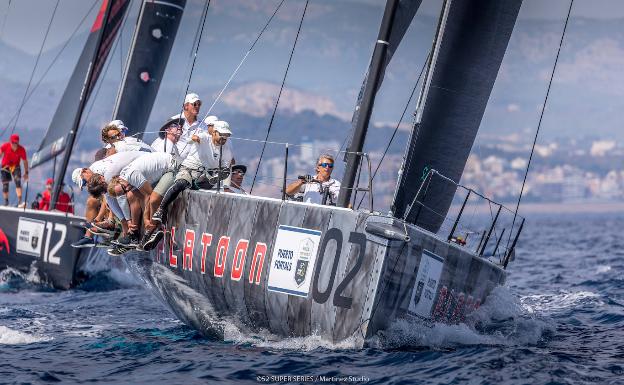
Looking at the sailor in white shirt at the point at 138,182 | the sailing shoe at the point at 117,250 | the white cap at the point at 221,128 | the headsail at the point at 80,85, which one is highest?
the headsail at the point at 80,85

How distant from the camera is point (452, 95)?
10422mm

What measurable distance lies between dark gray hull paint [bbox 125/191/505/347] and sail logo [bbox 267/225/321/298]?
52mm

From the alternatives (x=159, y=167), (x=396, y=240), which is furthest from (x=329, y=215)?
(x=159, y=167)

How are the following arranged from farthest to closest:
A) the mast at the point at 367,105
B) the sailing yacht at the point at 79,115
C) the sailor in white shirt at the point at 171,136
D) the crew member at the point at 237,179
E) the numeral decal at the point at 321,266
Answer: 1. the sailing yacht at the point at 79,115
2. the sailor in white shirt at the point at 171,136
3. the crew member at the point at 237,179
4. the mast at the point at 367,105
5. the numeral decal at the point at 321,266

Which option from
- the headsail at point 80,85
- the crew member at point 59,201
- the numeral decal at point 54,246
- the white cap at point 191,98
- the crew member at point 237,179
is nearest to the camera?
the crew member at point 237,179

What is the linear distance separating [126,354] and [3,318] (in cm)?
358

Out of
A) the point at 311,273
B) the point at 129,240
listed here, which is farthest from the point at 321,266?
the point at 129,240

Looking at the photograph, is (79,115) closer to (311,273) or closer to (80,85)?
(80,85)

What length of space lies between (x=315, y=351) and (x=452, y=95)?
2963mm

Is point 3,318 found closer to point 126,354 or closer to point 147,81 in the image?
point 126,354

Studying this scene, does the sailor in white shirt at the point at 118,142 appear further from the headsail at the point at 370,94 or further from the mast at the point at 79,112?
the mast at the point at 79,112

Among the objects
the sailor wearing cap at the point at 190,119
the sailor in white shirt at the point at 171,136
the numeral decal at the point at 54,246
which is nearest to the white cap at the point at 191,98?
the sailor wearing cap at the point at 190,119

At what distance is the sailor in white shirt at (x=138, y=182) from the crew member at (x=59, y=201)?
6.98m

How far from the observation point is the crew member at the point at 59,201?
58.1 ft
